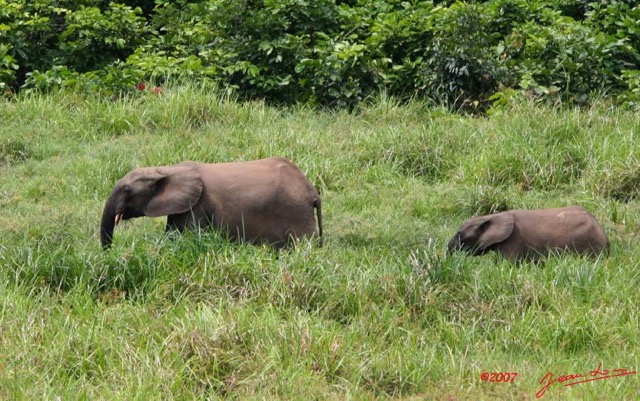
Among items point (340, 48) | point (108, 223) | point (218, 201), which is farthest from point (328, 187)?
point (340, 48)

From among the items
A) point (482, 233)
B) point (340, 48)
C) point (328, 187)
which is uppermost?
point (482, 233)

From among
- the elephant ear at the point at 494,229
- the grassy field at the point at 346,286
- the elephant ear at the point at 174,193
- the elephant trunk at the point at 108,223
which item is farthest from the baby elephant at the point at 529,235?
the elephant trunk at the point at 108,223

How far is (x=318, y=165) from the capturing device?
12.1 meters

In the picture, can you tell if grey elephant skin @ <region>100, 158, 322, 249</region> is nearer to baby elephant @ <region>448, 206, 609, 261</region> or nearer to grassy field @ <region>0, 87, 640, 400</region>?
grassy field @ <region>0, 87, 640, 400</region>

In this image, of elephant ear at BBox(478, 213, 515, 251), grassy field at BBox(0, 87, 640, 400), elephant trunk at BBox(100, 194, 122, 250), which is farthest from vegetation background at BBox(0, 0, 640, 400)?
elephant ear at BBox(478, 213, 515, 251)

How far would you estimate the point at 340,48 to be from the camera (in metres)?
14.9

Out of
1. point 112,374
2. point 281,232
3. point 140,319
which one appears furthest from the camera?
point 281,232

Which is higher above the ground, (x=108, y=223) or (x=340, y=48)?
(x=108, y=223)

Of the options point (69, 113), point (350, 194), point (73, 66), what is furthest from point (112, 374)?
point (73, 66)

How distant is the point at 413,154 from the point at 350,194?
1.02 metres

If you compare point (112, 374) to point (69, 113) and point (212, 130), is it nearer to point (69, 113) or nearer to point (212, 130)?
point (212, 130)

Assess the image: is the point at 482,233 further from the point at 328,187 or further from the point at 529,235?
the point at 328,187

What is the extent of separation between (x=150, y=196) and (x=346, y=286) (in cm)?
187

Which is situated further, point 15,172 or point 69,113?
point 69,113
